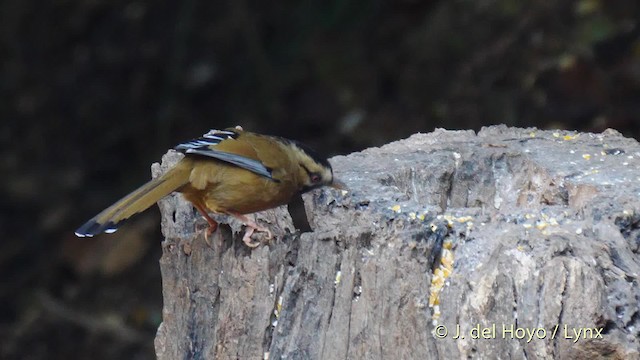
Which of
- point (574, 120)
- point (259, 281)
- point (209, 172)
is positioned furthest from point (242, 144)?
point (574, 120)

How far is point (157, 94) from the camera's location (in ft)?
29.4

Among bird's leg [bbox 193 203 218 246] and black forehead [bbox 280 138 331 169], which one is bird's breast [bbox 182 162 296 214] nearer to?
bird's leg [bbox 193 203 218 246]

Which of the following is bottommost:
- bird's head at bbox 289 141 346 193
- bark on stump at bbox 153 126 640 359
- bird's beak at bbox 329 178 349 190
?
bark on stump at bbox 153 126 640 359

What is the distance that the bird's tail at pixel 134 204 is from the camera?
183 inches

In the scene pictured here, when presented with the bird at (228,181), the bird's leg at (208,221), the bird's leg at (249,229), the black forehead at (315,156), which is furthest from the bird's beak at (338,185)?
the bird's leg at (208,221)

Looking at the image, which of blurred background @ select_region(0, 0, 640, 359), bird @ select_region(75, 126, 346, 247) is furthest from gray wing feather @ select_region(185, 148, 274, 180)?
blurred background @ select_region(0, 0, 640, 359)

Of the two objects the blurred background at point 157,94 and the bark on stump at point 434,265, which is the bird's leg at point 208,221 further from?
the blurred background at point 157,94

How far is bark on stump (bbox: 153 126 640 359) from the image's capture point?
379cm

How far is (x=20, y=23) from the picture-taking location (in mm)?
8648

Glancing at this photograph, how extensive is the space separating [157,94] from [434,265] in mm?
5164

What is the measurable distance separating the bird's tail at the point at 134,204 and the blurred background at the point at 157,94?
359 centimetres

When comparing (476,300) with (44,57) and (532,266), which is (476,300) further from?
(44,57)

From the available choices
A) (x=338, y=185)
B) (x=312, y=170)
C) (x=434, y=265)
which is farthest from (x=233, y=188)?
(x=434, y=265)

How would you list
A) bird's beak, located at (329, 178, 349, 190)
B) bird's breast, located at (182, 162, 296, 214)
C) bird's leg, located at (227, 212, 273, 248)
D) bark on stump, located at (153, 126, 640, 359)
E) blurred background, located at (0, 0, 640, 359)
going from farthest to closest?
blurred background, located at (0, 0, 640, 359), bird's breast, located at (182, 162, 296, 214), bird's beak, located at (329, 178, 349, 190), bird's leg, located at (227, 212, 273, 248), bark on stump, located at (153, 126, 640, 359)
